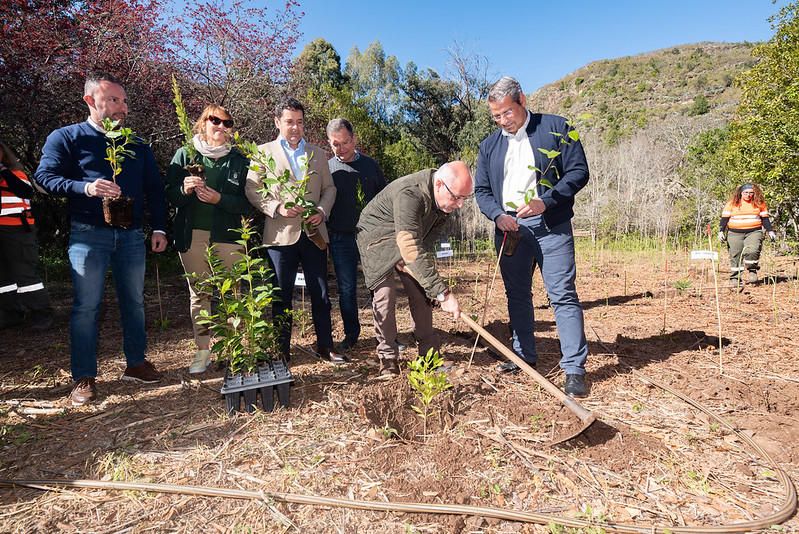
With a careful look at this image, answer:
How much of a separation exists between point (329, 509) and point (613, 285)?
6.29 m

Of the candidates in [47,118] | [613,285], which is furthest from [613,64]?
[47,118]

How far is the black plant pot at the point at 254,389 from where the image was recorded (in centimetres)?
255

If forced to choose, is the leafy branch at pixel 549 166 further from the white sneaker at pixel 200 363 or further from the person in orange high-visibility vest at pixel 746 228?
the person in orange high-visibility vest at pixel 746 228

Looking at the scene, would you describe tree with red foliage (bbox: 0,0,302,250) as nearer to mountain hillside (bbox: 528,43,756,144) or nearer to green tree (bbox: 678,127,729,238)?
green tree (bbox: 678,127,729,238)

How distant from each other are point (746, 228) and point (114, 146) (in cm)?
806

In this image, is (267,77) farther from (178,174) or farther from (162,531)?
(162,531)

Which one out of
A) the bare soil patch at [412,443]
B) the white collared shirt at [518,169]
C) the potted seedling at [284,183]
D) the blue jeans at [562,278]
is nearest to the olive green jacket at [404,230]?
the potted seedling at [284,183]

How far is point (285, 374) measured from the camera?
271 centimetres

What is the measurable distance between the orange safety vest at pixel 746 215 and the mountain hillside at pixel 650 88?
2583 centimetres

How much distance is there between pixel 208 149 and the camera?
2.99 meters

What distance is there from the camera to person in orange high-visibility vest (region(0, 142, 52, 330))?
12.4 feet

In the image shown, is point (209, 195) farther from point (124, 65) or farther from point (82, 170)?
point (124, 65)

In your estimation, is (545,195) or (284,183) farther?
(284,183)

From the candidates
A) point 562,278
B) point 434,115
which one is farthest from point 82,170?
point 434,115
